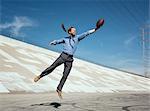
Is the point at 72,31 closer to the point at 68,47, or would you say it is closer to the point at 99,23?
the point at 68,47

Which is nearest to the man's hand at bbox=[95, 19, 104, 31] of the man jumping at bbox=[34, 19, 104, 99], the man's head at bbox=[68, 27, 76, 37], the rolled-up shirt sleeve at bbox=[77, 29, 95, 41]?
the man jumping at bbox=[34, 19, 104, 99]

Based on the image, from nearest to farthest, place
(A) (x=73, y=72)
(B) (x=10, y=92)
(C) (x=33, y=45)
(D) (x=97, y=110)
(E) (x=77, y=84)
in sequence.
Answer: (D) (x=97, y=110) < (B) (x=10, y=92) < (E) (x=77, y=84) < (A) (x=73, y=72) < (C) (x=33, y=45)

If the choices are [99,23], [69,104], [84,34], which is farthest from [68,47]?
[69,104]

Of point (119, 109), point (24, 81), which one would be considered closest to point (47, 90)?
point (24, 81)

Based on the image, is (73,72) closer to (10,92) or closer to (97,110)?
(10,92)

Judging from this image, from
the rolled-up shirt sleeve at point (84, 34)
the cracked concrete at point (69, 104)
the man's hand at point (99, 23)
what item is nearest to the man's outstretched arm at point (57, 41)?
the rolled-up shirt sleeve at point (84, 34)

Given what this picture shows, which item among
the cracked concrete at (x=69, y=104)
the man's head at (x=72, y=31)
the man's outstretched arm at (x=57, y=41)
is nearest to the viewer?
the man's head at (x=72, y=31)

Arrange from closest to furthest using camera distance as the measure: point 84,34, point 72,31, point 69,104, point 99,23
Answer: point 72,31, point 99,23, point 84,34, point 69,104

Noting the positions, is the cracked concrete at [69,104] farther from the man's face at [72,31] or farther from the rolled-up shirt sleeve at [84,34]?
the man's face at [72,31]

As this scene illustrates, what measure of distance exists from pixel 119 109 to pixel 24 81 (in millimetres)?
8548

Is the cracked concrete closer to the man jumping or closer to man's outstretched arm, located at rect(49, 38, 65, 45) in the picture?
the man jumping

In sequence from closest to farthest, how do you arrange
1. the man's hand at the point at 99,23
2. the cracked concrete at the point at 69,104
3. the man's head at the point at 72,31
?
the man's head at the point at 72,31 → the man's hand at the point at 99,23 → the cracked concrete at the point at 69,104

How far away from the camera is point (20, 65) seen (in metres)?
19.2

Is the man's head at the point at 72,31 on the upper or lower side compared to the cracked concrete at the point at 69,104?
upper
